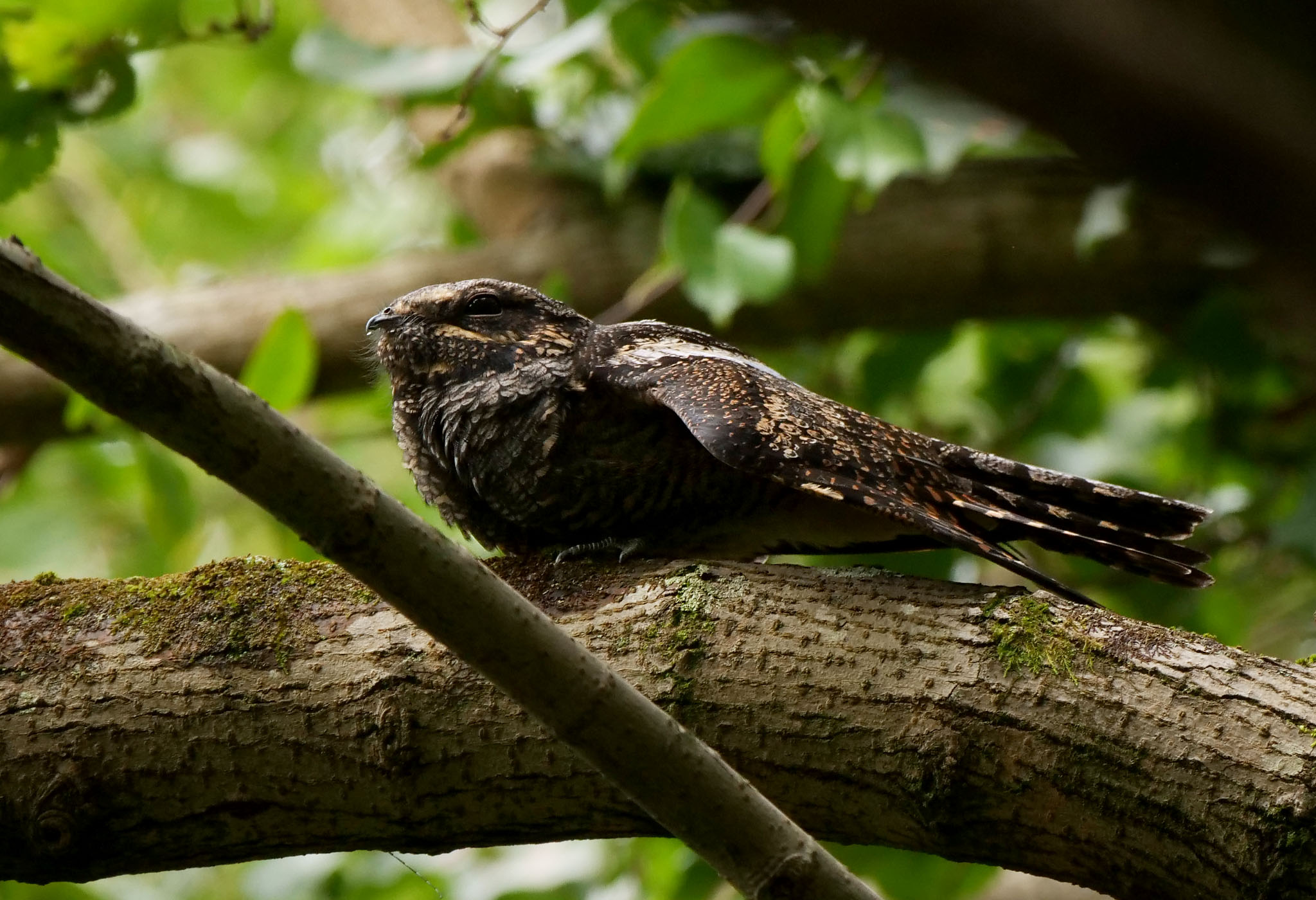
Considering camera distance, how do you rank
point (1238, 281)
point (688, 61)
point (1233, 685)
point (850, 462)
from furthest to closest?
1. point (1238, 281)
2. point (688, 61)
3. point (850, 462)
4. point (1233, 685)

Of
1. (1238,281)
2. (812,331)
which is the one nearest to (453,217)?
(812,331)

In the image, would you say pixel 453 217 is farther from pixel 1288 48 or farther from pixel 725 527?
pixel 1288 48

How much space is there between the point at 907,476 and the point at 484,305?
1131 mm

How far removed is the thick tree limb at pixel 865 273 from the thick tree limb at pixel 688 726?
2.79 metres

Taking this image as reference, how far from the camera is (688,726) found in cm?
223

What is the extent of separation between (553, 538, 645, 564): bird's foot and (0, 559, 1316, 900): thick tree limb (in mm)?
338

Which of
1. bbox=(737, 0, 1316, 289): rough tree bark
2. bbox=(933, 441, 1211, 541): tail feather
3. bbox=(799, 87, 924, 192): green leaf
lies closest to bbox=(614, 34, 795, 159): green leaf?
bbox=(799, 87, 924, 192): green leaf

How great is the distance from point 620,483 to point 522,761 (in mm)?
737

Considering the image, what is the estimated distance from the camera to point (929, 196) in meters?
5.38

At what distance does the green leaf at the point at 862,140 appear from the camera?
3.67m

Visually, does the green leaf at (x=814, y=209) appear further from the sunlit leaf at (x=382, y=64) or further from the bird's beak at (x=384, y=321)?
the bird's beak at (x=384, y=321)

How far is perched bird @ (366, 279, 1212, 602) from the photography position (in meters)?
2.53

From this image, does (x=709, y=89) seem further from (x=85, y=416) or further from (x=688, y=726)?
(x=688, y=726)

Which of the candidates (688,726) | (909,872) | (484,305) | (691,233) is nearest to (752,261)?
(691,233)
